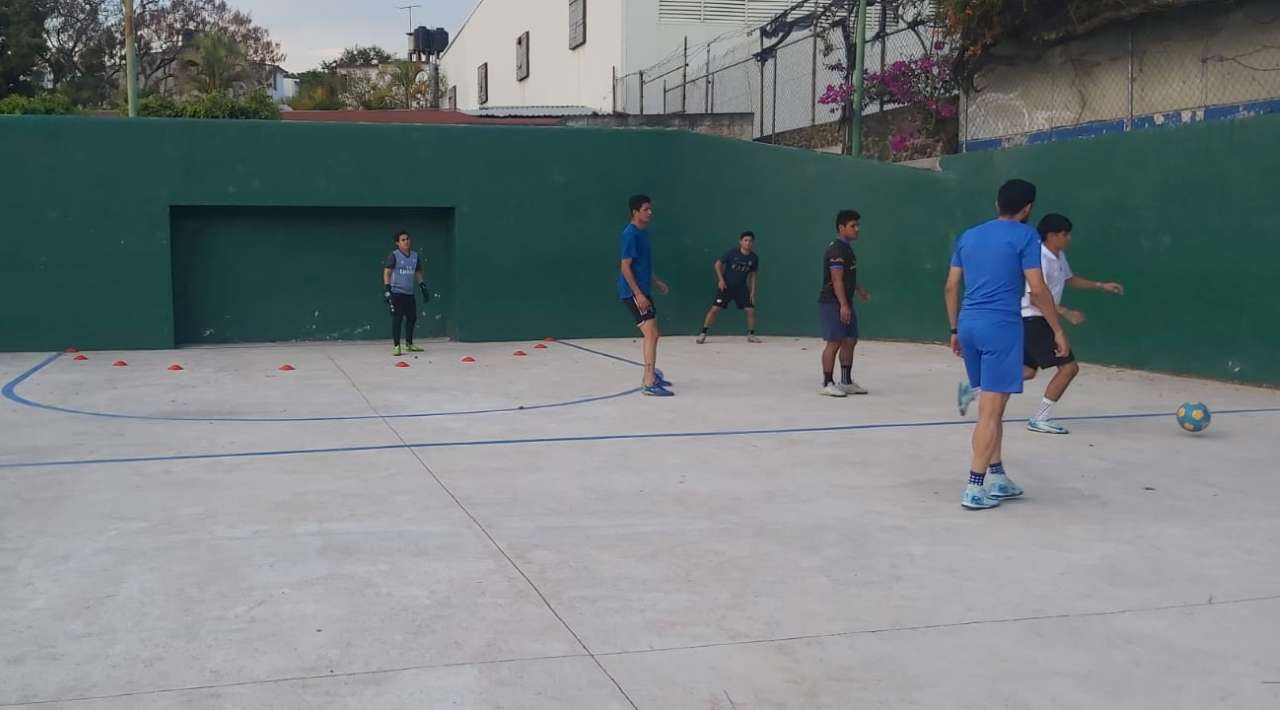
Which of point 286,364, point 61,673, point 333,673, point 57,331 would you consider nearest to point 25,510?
point 61,673

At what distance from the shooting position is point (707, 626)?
449cm

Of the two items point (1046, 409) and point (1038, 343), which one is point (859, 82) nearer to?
point (1046, 409)

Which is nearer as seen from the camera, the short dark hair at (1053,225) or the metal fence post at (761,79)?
the short dark hair at (1053,225)

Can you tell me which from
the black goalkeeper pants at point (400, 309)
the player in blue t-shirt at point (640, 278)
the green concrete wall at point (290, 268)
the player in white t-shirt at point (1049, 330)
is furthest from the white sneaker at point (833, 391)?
the green concrete wall at point (290, 268)

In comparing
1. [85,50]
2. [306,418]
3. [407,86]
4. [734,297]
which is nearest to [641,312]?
[306,418]

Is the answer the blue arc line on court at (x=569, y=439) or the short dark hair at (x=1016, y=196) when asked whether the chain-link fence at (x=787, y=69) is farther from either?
the short dark hair at (x=1016, y=196)

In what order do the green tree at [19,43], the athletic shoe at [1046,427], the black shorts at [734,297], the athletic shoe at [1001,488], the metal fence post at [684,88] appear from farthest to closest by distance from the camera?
the green tree at [19,43] → the metal fence post at [684,88] → the black shorts at [734,297] → the athletic shoe at [1046,427] → the athletic shoe at [1001,488]

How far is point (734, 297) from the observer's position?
604 inches

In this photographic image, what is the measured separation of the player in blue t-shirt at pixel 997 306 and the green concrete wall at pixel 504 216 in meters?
6.44

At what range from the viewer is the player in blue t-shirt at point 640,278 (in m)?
10.3

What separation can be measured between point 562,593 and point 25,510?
10.5 feet

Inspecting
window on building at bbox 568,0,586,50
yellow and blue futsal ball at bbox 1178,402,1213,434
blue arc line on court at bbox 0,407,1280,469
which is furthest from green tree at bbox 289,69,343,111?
yellow and blue futsal ball at bbox 1178,402,1213,434

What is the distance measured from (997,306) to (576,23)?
85.5 ft

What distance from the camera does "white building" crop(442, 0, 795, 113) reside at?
27.1 meters
